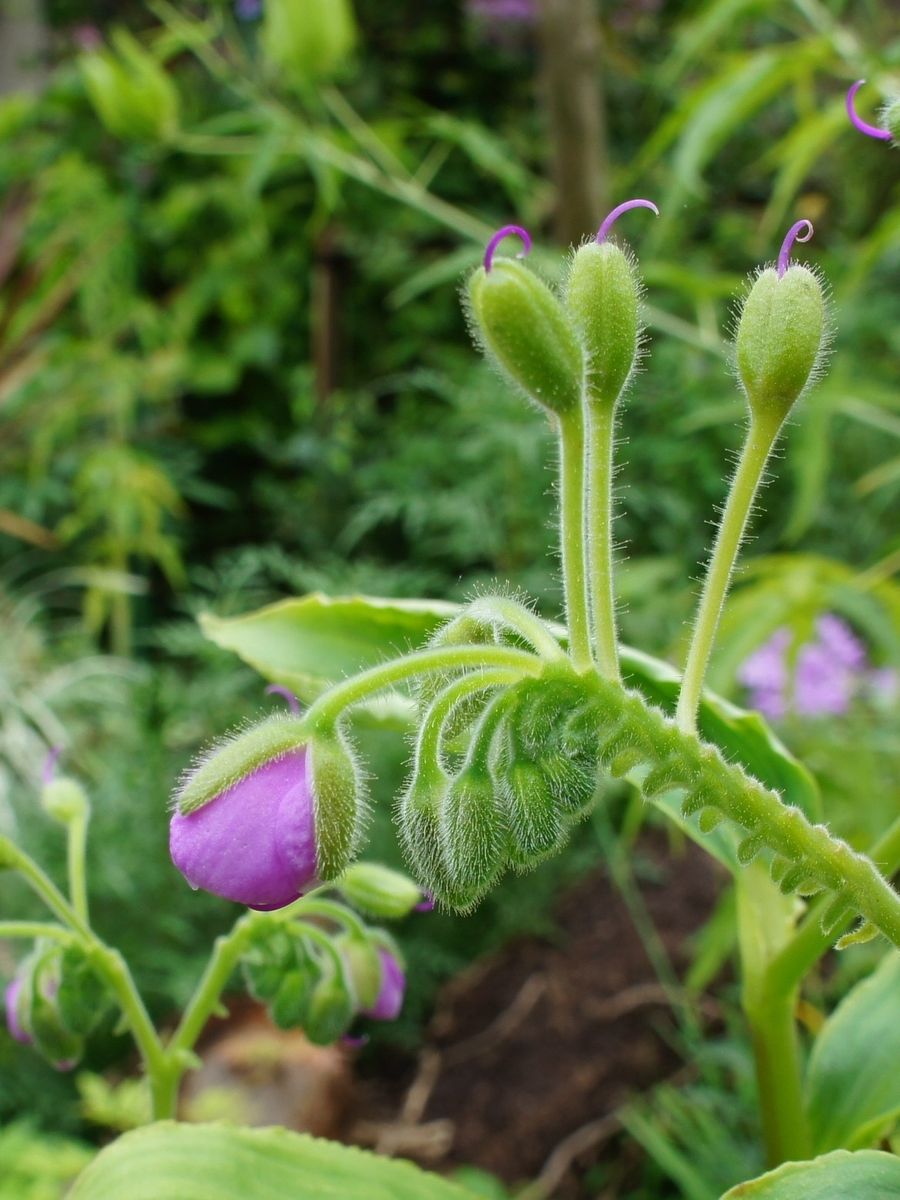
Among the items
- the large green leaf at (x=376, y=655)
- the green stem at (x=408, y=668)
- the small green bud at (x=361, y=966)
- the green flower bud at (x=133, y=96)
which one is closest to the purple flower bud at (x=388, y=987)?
the small green bud at (x=361, y=966)

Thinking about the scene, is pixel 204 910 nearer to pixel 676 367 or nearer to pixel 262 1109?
pixel 262 1109

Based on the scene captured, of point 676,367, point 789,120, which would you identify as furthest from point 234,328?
point 789,120

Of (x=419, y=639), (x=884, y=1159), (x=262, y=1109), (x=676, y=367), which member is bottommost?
(x=262, y=1109)

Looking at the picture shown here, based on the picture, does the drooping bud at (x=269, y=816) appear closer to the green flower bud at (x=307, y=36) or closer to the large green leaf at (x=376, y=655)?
the large green leaf at (x=376, y=655)

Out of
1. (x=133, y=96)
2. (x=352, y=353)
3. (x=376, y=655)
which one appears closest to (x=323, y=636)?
(x=376, y=655)

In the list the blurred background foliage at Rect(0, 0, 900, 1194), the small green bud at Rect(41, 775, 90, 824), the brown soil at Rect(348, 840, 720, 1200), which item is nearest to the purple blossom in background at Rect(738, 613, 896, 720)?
the blurred background foliage at Rect(0, 0, 900, 1194)

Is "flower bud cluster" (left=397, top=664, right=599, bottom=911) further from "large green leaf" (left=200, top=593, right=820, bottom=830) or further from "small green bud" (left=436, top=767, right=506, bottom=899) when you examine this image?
"large green leaf" (left=200, top=593, right=820, bottom=830)

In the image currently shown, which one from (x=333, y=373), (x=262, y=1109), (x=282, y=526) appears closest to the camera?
(x=262, y=1109)
